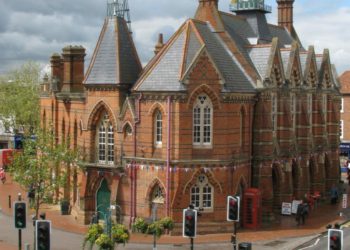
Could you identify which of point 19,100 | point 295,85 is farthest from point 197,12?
point 19,100

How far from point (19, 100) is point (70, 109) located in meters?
34.8

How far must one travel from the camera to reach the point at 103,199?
39.3 m

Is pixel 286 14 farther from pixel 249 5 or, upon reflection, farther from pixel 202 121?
pixel 202 121

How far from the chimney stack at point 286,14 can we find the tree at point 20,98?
31355mm

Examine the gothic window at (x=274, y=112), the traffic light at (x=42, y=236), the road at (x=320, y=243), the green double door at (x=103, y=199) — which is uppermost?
the gothic window at (x=274, y=112)

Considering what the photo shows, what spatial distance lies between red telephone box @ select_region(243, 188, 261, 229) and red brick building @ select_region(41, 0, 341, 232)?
729 mm

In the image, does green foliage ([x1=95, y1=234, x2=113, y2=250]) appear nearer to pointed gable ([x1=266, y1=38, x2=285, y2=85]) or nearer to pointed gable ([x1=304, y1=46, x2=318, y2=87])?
pointed gable ([x1=266, y1=38, x2=285, y2=85])

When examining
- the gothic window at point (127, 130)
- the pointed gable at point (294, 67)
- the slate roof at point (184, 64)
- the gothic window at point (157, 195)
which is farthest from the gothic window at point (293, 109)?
the gothic window at point (127, 130)

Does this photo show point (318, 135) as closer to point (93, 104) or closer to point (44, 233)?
point (93, 104)

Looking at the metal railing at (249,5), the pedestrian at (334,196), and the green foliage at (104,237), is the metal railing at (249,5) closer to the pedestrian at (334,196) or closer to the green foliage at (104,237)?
the pedestrian at (334,196)

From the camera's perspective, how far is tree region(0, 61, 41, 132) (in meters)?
76.2

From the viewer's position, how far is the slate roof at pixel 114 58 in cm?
3831

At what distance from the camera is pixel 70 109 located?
43.7m

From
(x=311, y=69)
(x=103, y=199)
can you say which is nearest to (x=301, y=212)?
(x=103, y=199)
